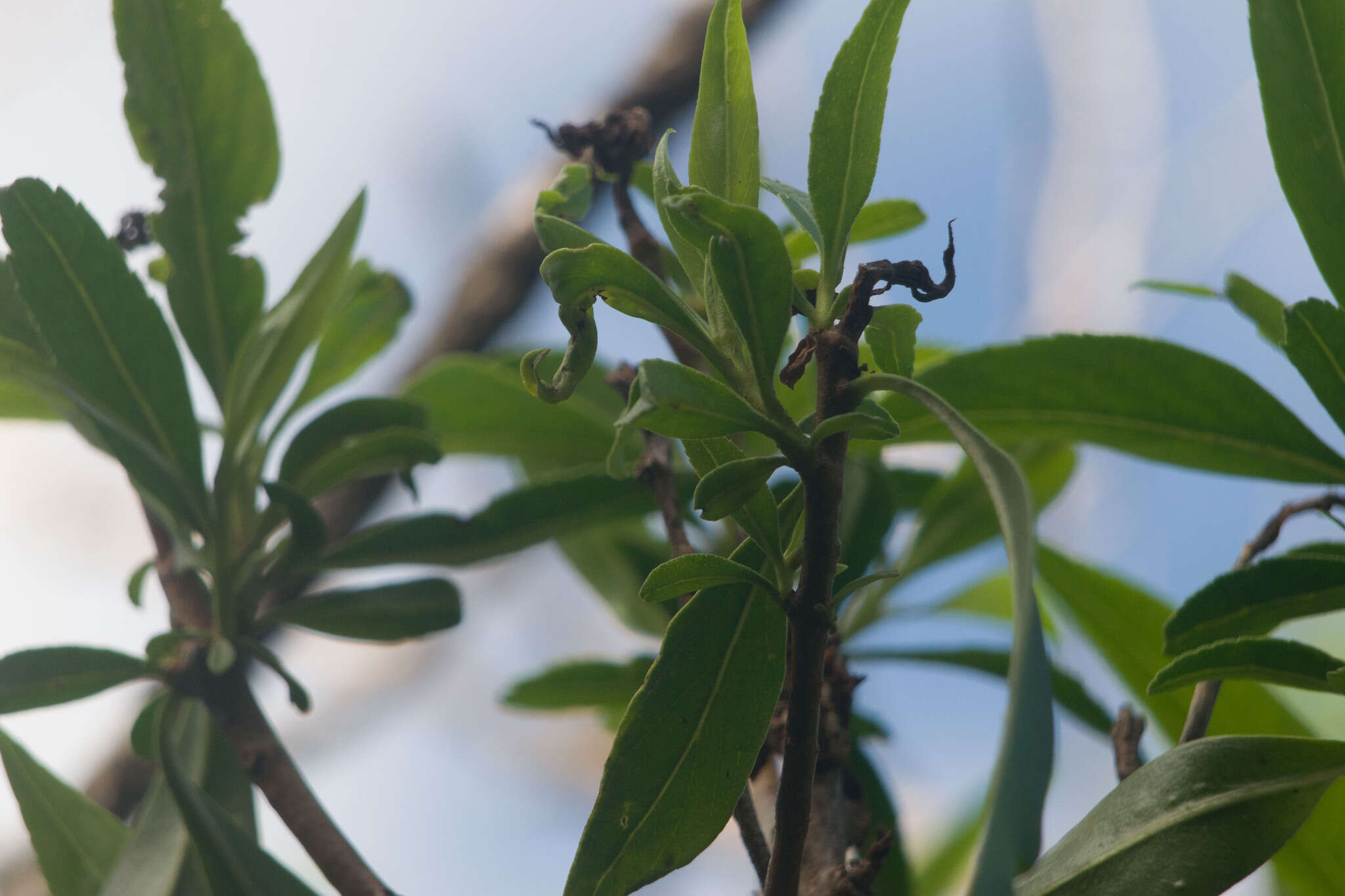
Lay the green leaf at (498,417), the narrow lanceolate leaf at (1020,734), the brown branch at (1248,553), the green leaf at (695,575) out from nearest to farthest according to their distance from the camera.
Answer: the narrow lanceolate leaf at (1020,734)
the green leaf at (695,575)
the brown branch at (1248,553)
the green leaf at (498,417)

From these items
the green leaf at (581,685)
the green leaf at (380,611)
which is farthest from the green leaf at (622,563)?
the green leaf at (380,611)

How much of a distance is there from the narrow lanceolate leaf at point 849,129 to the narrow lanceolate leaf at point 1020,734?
112 mm

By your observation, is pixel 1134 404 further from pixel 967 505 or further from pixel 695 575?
pixel 695 575

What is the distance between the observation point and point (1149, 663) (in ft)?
2.10

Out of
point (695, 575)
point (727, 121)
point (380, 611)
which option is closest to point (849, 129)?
point (727, 121)

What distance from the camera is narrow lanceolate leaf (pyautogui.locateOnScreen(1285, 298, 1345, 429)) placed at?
42 cm

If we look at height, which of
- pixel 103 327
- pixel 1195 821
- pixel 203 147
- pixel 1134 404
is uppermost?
pixel 203 147

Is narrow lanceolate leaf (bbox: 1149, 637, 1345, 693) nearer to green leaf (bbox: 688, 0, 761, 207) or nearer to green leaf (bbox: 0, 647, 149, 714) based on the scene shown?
green leaf (bbox: 688, 0, 761, 207)

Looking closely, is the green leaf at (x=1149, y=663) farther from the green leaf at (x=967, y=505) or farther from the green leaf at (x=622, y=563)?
the green leaf at (x=622, y=563)

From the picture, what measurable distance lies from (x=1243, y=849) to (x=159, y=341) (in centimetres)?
59

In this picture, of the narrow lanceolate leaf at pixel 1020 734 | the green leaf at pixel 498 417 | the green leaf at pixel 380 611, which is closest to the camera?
the narrow lanceolate leaf at pixel 1020 734

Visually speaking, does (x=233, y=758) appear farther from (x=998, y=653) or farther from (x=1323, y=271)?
(x=1323, y=271)

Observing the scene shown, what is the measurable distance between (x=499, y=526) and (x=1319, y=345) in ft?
1.44

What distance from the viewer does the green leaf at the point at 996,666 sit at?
2.04 feet
